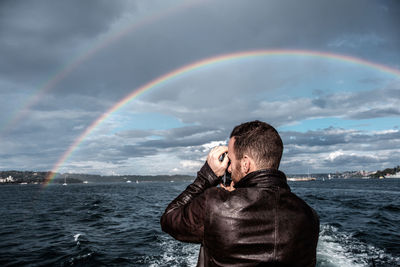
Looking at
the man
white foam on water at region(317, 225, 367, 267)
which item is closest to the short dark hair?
the man

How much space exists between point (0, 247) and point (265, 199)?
1688 cm

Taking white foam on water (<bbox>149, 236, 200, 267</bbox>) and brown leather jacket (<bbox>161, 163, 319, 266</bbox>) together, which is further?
white foam on water (<bbox>149, 236, 200, 267</bbox>)

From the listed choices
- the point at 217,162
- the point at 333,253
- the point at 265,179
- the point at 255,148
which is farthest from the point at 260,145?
the point at 333,253

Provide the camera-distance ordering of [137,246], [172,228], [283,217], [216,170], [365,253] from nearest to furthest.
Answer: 1. [283,217]
2. [172,228]
3. [216,170]
4. [365,253]
5. [137,246]

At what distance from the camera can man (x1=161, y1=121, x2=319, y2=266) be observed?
1834mm

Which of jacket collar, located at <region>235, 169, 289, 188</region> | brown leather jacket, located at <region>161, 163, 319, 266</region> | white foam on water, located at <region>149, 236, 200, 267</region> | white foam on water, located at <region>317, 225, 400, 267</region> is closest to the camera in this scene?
brown leather jacket, located at <region>161, 163, 319, 266</region>

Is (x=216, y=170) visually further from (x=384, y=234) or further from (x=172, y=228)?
(x=384, y=234)

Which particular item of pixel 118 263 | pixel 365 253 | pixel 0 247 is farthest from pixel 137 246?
pixel 365 253

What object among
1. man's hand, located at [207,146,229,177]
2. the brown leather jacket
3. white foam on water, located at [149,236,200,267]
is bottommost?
white foam on water, located at [149,236,200,267]

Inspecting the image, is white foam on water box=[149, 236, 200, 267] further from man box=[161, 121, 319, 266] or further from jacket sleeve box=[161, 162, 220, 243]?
man box=[161, 121, 319, 266]

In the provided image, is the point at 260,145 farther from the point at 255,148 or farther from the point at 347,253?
the point at 347,253

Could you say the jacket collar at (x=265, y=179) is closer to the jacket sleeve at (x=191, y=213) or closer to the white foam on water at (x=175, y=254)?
the jacket sleeve at (x=191, y=213)

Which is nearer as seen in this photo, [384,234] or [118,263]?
[118,263]

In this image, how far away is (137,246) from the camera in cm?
1338
